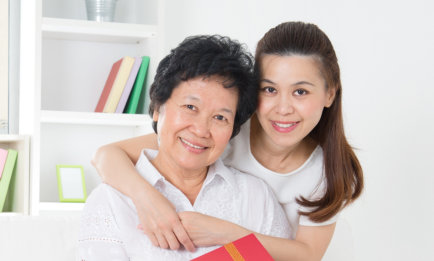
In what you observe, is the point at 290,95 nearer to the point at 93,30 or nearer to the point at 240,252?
the point at 240,252

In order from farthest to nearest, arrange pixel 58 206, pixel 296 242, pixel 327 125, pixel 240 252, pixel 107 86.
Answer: pixel 107 86 < pixel 58 206 < pixel 327 125 < pixel 296 242 < pixel 240 252

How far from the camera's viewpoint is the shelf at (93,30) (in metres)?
2.88

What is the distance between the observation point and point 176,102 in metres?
1.24

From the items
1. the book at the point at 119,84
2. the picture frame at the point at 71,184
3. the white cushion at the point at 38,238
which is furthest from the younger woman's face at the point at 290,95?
the picture frame at the point at 71,184

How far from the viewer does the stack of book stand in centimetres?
291

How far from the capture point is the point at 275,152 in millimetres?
1561

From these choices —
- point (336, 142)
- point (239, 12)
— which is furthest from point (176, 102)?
point (239, 12)

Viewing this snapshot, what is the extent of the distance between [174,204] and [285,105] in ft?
1.09

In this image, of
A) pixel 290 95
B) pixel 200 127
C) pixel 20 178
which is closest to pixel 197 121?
pixel 200 127

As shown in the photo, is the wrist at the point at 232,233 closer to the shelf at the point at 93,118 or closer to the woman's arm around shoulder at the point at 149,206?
the woman's arm around shoulder at the point at 149,206

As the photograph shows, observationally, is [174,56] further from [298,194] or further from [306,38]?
[298,194]

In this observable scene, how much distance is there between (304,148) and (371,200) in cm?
27

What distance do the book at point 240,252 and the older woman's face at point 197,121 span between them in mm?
227

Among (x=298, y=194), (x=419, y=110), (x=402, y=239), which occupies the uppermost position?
(x=419, y=110)
